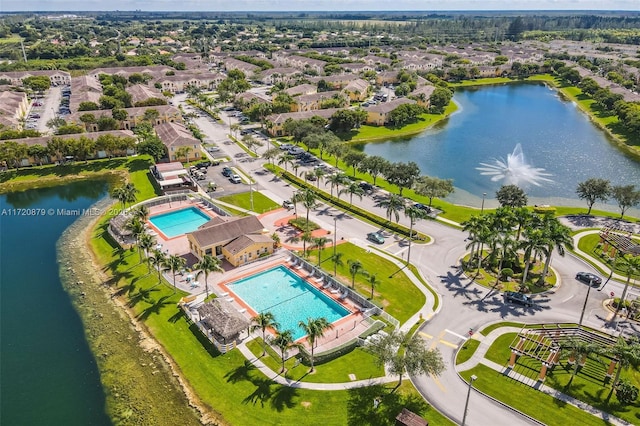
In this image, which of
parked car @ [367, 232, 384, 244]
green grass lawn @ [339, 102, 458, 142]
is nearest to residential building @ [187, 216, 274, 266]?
parked car @ [367, 232, 384, 244]

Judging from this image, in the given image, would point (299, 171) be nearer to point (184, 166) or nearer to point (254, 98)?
point (184, 166)

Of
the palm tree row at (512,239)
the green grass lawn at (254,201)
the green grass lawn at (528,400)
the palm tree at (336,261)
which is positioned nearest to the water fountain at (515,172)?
the palm tree row at (512,239)

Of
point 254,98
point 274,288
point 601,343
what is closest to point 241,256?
point 274,288

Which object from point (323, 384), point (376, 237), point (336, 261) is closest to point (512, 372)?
point (323, 384)

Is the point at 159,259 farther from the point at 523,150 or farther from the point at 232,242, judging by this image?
the point at 523,150

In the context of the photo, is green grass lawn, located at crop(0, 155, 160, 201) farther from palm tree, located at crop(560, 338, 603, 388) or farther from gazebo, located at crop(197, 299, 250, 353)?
palm tree, located at crop(560, 338, 603, 388)

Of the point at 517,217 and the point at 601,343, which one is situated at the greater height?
the point at 517,217
